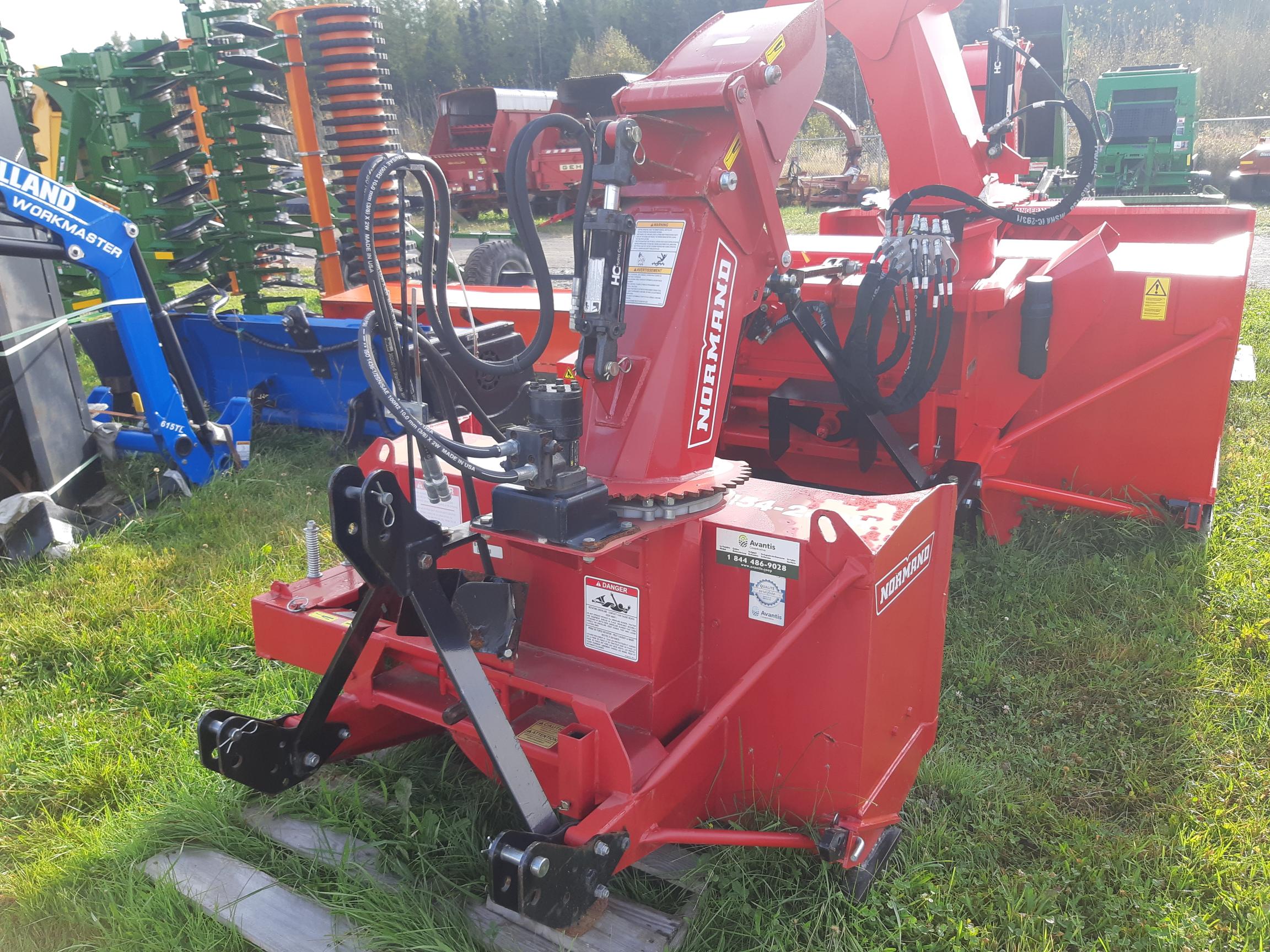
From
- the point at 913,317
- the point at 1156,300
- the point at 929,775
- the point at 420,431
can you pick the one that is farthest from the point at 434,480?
the point at 1156,300

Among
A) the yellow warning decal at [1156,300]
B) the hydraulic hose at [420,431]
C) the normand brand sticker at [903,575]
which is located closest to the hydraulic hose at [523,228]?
the hydraulic hose at [420,431]

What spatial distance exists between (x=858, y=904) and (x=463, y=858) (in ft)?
3.07

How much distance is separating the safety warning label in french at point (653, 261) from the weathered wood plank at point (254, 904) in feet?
5.07

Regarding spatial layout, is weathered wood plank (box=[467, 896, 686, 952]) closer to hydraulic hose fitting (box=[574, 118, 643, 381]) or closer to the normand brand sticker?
the normand brand sticker

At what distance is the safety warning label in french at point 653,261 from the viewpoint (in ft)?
7.01

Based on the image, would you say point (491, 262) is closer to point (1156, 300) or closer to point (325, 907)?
point (1156, 300)

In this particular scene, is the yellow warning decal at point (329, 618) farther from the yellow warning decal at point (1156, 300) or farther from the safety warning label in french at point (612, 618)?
the yellow warning decal at point (1156, 300)

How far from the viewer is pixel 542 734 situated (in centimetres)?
214

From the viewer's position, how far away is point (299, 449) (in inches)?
218

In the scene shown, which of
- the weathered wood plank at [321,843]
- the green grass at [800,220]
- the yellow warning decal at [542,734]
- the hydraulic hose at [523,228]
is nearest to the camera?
the hydraulic hose at [523,228]

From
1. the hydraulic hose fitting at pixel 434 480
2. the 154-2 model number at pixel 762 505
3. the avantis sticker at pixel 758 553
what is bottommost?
the avantis sticker at pixel 758 553

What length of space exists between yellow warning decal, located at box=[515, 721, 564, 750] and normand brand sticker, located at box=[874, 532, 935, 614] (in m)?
0.75

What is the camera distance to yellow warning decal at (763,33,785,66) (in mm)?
2168

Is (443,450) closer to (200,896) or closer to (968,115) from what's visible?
(200,896)
